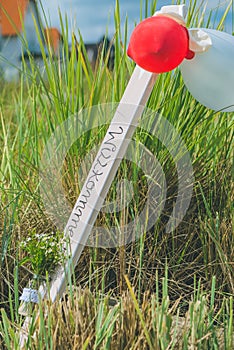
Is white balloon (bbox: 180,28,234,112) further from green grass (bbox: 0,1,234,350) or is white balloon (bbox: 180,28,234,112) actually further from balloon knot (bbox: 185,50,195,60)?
green grass (bbox: 0,1,234,350)

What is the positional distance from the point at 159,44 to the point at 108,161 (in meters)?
0.29

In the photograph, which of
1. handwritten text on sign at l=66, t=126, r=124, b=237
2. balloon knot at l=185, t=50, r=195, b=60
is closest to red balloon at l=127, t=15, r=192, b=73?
balloon knot at l=185, t=50, r=195, b=60

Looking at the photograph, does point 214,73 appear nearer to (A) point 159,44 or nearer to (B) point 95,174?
(A) point 159,44

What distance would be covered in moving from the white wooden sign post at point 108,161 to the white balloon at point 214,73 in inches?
3.4

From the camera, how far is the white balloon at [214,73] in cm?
133

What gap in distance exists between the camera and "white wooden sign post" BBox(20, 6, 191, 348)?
4.48 feet

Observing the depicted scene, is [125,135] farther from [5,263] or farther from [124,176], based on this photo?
[5,263]

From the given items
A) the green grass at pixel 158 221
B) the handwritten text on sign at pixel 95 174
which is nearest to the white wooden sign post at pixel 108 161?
the handwritten text on sign at pixel 95 174

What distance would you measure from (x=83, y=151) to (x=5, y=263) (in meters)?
0.36

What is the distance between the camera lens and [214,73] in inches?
52.4

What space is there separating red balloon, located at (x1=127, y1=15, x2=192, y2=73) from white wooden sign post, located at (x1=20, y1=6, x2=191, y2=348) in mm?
70

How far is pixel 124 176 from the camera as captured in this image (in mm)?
1573

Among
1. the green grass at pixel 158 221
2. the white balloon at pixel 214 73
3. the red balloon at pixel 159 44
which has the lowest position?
the green grass at pixel 158 221

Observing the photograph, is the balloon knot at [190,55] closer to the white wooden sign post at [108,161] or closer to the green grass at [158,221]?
the white wooden sign post at [108,161]
